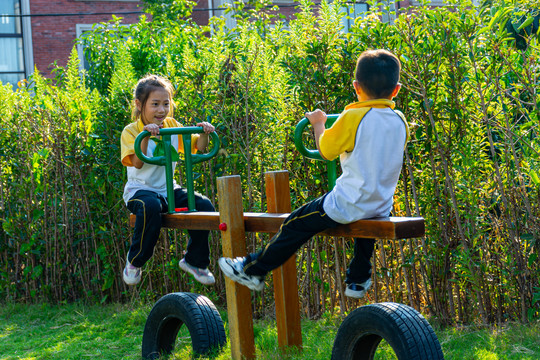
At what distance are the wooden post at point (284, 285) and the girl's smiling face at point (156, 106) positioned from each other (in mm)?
812

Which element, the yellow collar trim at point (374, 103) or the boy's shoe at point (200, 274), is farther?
the boy's shoe at point (200, 274)

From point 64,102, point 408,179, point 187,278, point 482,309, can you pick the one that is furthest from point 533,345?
point 64,102

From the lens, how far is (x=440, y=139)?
471 centimetres

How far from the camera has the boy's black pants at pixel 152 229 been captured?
419 cm

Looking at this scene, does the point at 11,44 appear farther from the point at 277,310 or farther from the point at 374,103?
the point at 374,103

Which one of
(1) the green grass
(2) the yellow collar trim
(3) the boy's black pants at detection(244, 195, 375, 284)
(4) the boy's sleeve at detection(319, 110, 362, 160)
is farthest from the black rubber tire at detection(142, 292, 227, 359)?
(2) the yellow collar trim

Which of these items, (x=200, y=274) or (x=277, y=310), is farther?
(x=200, y=274)

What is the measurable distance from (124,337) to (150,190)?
181 cm

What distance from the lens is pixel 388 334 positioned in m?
3.22

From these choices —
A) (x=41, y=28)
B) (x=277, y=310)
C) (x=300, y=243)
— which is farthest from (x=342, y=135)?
(x=41, y=28)

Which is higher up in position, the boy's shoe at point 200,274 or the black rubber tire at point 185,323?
the boy's shoe at point 200,274

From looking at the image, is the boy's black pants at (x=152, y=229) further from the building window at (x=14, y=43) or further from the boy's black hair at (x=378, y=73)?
the building window at (x=14, y=43)

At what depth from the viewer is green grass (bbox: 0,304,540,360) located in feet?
14.0

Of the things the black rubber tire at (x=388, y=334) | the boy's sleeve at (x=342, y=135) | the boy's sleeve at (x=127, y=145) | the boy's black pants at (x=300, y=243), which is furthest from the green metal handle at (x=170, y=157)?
the black rubber tire at (x=388, y=334)
